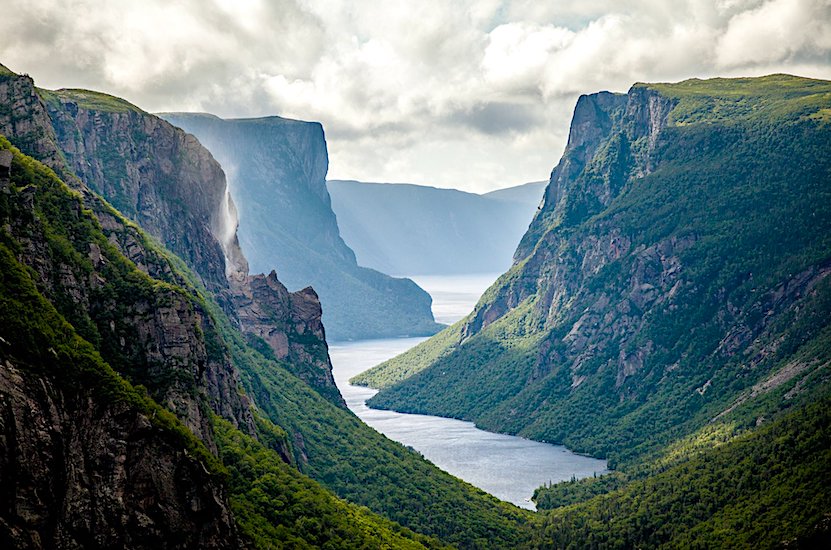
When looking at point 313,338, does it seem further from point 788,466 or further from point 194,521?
point 194,521

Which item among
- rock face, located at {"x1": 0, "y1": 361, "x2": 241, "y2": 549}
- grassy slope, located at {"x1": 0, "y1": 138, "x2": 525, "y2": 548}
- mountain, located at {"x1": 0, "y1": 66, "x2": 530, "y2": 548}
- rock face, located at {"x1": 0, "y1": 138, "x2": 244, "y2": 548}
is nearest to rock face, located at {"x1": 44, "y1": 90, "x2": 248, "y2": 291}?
mountain, located at {"x1": 0, "y1": 66, "x2": 530, "y2": 548}

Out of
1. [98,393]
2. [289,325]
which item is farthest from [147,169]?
[98,393]

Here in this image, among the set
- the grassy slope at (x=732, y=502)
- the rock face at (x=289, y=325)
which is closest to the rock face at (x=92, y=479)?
the grassy slope at (x=732, y=502)

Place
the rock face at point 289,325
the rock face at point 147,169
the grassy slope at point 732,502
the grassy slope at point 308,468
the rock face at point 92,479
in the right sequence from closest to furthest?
the rock face at point 92,479
the grassy slope at point 308,468
the grassy slope at point 732,502
the rock face at point 147,169
the rock face at point 289,325

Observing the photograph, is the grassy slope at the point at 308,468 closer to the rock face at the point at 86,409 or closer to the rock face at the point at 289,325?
the rock face at the point at 86,409

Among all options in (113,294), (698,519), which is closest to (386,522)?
(698,519)

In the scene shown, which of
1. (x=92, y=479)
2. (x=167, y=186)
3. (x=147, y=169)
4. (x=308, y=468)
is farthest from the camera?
(x=167, y=186)

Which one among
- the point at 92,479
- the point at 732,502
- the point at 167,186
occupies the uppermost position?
the point at 167,186

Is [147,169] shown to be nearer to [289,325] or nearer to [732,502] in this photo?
[289,325]
